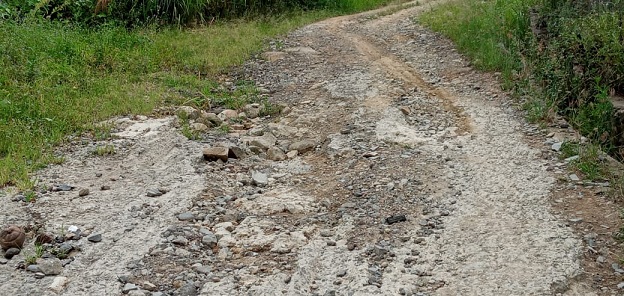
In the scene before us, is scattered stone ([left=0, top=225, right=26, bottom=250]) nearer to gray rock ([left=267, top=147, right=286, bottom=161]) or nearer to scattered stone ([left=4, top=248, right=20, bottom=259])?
scattered stone ([left=4, top=248, right=20, bottom=259])

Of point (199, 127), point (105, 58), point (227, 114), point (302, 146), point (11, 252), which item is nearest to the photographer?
point (11, 252)

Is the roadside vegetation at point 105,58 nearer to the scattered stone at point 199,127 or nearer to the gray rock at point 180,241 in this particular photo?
the scattered stone at point 199,127

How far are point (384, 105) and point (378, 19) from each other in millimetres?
5430

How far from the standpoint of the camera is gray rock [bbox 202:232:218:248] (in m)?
4.58

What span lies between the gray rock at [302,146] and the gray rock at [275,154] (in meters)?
0.14

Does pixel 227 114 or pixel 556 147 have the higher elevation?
pixel 556 147

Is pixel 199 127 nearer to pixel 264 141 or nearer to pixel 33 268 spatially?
pixel 264 141

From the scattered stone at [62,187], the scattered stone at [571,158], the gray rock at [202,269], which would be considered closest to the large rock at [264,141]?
the scattered stone at [62,187]

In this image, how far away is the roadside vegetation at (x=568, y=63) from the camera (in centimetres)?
608

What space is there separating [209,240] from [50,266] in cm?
100

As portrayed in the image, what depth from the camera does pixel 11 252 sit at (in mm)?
4395

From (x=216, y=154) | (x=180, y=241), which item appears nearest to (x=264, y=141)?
(x=216, y=154)

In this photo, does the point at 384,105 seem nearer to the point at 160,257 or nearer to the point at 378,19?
the point at 160,257

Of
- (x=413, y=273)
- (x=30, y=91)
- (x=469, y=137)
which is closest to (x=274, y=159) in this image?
(x=469, y=137)
